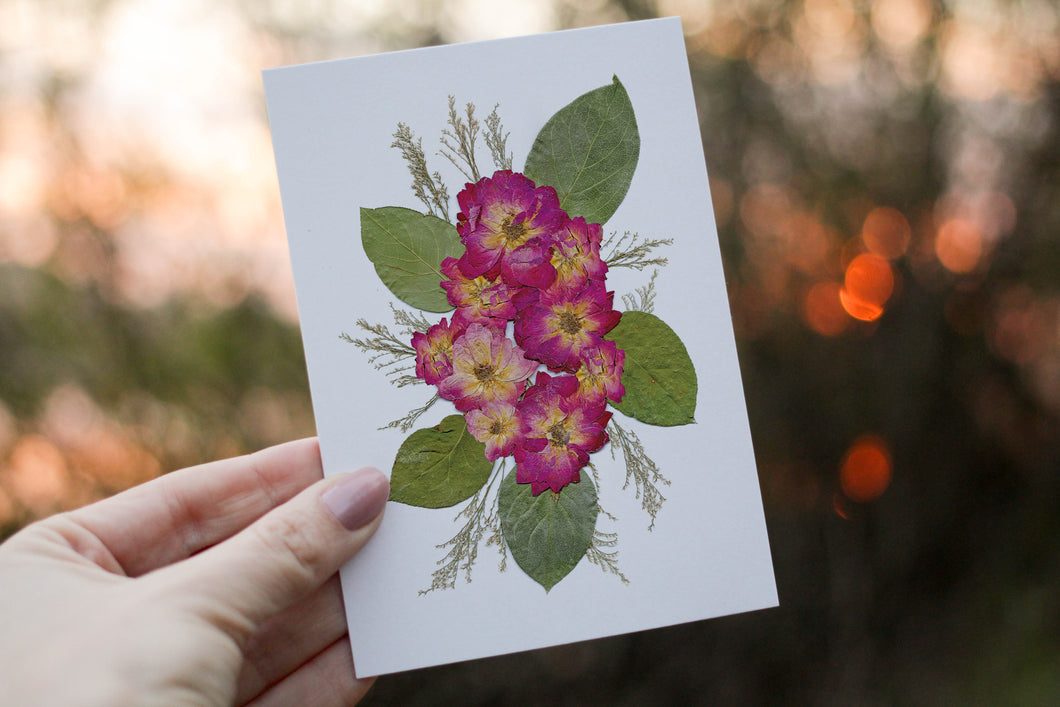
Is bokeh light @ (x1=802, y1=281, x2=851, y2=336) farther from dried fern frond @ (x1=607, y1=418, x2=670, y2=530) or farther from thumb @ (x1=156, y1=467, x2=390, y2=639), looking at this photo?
thumb @ (x1=156, y1=467, x2=390, y2=639)

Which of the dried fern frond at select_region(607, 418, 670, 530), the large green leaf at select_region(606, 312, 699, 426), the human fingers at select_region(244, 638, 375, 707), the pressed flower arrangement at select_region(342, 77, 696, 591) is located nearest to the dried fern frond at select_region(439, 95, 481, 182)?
the pressed flower arrangement at select_region(342, 77, 696, 591)

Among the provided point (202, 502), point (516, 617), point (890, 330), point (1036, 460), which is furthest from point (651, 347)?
point (1036, 460)

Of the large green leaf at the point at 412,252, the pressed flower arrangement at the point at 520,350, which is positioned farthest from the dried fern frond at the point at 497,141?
the large green leaf at the point at 412,252

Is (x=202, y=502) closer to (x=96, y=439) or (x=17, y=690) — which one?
(x=17, y=690)

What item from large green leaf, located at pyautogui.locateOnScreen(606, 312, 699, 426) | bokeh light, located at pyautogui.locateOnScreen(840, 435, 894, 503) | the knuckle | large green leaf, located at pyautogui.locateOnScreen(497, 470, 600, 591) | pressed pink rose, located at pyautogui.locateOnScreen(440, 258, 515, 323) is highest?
pressed pink rose, located at pyautogui.locateOnScreen(440, 258, 515, 323)

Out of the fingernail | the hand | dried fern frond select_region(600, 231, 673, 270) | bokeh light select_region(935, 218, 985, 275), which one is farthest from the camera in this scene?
bokeh light select_region(935, 218, 985, 275)

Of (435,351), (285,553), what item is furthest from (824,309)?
(285,553)

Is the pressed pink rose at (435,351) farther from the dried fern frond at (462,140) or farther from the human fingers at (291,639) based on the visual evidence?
the human fingers at (291,639)

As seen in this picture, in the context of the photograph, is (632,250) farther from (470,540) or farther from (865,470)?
(865,470)
